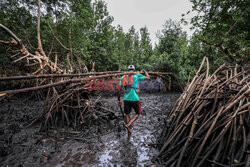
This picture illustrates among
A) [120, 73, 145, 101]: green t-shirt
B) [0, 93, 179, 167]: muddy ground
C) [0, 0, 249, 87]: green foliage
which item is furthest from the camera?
[0, 0, 249, 87]: green foliage

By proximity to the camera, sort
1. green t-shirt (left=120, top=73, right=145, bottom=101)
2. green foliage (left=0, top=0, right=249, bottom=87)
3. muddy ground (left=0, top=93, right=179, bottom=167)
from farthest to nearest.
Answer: green foliage (left=0, top=0, right=249, bottom=87) → green t-shirt (left=120, top=73, right=145, bottom=101) → muddy ground (left=0, top=93, right=179, bottom=167)

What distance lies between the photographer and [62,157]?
256cm

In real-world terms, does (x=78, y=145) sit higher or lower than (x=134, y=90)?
lower

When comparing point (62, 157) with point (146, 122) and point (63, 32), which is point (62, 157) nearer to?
point (146, 122)

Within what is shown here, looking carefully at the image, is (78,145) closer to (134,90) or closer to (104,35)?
(134,90)

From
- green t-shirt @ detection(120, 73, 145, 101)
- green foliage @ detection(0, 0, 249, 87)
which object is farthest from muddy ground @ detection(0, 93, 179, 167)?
green foliage @ detection(0, 0, 249, 87)

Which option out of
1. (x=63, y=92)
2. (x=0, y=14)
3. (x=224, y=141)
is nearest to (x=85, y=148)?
(x=63, y=92)

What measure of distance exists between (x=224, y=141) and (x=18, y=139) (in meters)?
4.81

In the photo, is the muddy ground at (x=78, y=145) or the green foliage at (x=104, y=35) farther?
the green foliage at (x=104, y=35)

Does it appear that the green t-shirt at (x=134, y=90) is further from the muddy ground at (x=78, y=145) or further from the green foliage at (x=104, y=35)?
the green foliage at (x=104, y=35)

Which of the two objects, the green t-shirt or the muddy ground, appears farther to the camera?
the green t-shirt

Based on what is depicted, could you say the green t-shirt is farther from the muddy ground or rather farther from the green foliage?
the green foliage

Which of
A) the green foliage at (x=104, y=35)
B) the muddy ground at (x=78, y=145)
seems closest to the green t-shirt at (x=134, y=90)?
the muddy ground at (x=78, y=145)

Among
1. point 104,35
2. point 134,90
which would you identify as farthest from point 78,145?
point 104,35
